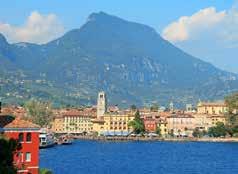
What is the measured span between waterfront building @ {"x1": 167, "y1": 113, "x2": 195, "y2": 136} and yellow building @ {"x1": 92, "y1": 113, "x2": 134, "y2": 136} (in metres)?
10.3

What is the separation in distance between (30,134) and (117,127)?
495ft

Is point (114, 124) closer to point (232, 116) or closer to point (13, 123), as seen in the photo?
point (232, 116)

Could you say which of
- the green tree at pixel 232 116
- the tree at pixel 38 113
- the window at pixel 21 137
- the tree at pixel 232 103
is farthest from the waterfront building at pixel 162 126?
the window at pixel 21 137

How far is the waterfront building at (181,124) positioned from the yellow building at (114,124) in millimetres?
10333

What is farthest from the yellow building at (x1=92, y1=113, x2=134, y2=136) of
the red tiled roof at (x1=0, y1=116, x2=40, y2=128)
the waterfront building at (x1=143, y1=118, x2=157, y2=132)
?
the red tiled roof at (x1=0, y1=116, x2=40, y2=128)

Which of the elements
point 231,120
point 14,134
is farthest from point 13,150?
point 231,120

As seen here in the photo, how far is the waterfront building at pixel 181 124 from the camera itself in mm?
182625

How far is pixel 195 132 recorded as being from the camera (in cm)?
17588

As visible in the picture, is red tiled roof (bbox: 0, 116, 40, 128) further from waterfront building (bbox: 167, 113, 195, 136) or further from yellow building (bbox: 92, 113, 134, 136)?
waterfront building (bbox: 167, 113, 195, 136)

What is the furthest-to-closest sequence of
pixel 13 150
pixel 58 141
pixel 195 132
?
pixel 195 132, pixel 58 141, pixel 13 150

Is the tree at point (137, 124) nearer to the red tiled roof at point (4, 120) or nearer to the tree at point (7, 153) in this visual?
the red tiled roof at point (4, 120)

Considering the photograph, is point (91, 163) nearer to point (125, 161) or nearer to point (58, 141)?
point (125, 161)

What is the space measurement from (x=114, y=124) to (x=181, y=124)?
1754 centimetres

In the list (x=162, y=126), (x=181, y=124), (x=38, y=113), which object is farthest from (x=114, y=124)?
(x=38, y=113)
